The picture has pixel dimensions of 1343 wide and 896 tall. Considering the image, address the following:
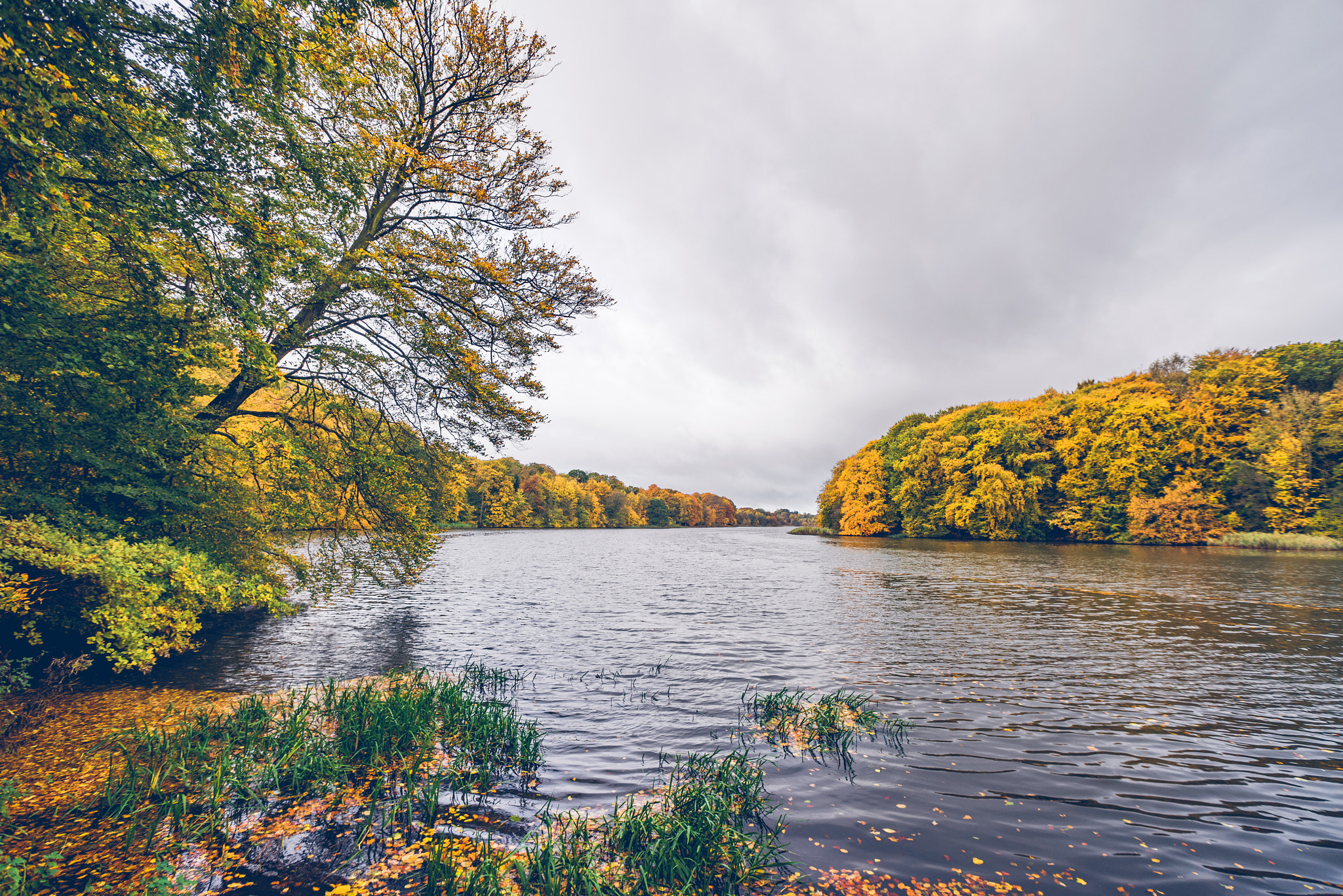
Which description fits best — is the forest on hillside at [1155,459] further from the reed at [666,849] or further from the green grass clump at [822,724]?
the reed at [666,849]

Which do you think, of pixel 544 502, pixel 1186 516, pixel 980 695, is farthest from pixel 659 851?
pixel 544 502

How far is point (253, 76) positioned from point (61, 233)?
4.38m

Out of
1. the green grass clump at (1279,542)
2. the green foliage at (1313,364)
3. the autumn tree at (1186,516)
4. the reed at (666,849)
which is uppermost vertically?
the green foliage at (1313,364)

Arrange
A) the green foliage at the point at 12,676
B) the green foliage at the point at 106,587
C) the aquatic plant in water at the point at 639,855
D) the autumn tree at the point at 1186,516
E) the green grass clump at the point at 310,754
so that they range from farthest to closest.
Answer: the autumn tree at the point at 1186,516 < the green foliage at the point at 12,676 < the green foliage at the point at 106,587 < the green grass clump at the point at 310,754 < the aquatic plant in water at the point at 639,855

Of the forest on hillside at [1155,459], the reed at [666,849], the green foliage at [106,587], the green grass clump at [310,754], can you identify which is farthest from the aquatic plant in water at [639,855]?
the forest on hillside at [1155,459]

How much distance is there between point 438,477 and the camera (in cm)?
1600

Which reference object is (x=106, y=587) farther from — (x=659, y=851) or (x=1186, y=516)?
(x=1186, y=516)

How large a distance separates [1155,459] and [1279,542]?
14124 millimetres

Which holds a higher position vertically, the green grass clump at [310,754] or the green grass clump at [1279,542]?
the green grass clump at [1279,542]

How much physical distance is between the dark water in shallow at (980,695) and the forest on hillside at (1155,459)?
1277 inches

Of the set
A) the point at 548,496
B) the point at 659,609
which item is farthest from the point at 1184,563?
the point at 548,496

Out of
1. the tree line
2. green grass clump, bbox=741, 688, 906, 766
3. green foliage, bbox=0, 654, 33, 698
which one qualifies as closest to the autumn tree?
green grass clump, bbox=741, 688, 906, 766

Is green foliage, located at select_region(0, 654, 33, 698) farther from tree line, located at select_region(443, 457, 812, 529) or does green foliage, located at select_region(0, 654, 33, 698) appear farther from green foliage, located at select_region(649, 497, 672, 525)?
green foliage, located at select_region(649, 497, 672, 525)

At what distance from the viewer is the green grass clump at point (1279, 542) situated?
1804 inches
